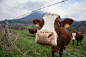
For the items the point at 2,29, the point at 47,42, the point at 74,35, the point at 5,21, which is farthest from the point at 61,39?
the point at 74,35

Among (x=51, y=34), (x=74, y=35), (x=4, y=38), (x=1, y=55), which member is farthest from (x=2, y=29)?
(x=74, y=35)

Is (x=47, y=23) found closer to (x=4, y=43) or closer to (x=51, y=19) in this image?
(x=51, y=19)

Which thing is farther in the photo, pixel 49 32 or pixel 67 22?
pixel 67 22

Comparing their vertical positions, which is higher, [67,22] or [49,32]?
[67,22]

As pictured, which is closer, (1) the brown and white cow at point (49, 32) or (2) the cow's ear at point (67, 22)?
(1) the brown and white cow at point (49, 32)

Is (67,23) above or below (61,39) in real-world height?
above

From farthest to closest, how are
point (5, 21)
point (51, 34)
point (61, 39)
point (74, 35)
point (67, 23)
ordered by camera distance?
point (74, 35) < point (5, 21) < point (61, 39) < point (67, 23) < point (51, 34)

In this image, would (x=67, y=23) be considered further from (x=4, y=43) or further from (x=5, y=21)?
(x=4, y=43)

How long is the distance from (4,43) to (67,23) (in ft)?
13.2

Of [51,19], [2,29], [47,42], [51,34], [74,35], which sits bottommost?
[74,35]

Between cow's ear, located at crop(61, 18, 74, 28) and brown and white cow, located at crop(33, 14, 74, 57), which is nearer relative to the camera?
brown and white cow, located at crop(33, 14, 74, 57)

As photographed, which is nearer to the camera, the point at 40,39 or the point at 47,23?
the point at 40,39

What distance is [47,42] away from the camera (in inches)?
56.8

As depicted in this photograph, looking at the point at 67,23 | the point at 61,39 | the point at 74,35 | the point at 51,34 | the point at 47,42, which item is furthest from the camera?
the point at 74,35
